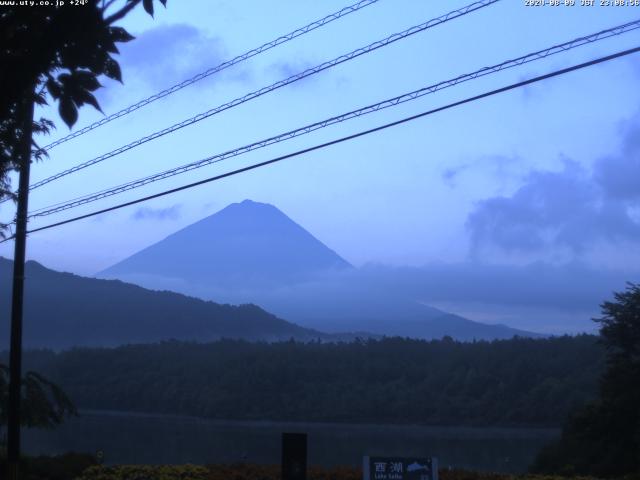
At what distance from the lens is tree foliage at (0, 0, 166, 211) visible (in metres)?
5.55

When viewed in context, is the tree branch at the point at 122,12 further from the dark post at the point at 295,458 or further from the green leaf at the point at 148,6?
the dark post at the point at 295,458

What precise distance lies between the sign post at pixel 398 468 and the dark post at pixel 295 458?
1.06 metres

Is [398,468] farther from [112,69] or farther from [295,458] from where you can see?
[112,69]

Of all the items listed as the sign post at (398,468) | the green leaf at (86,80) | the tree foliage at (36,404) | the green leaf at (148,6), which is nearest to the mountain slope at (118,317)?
the tree foliage at (36,404)

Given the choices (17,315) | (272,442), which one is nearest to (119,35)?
Answer: (17,315)

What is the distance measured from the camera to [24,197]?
15156 mm

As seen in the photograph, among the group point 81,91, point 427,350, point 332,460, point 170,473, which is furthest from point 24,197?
point 427,350

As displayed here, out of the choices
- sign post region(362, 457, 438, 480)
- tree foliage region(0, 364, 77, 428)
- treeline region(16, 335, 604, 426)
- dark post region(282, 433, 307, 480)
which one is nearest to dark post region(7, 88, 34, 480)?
tree foliage region(0, 364, 77, 428)

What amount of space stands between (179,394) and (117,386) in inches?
122

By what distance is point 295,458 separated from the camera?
13.3 metres

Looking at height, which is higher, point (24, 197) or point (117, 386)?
point (24, 197)

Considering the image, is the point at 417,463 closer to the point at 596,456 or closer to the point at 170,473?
the point at 170,473

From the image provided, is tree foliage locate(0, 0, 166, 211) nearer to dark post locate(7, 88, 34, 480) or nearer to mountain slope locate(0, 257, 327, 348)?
dark post locate(7, 88, 34, 480)

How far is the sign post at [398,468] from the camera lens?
41.8 feet
